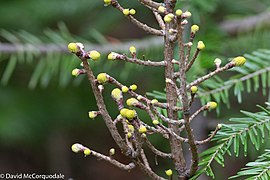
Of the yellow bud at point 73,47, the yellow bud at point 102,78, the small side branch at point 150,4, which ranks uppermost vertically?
the small side branch at point 150,4

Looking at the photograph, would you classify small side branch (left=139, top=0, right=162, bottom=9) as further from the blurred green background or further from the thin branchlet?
the blurred green background

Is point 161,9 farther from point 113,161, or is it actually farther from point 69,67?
point 69,67

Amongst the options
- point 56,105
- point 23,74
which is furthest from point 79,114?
point 23,74

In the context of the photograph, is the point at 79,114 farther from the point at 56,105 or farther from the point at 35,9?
the point at 35,9

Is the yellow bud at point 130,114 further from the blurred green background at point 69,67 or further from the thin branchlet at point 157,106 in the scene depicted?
the blurred green background at point 69,67

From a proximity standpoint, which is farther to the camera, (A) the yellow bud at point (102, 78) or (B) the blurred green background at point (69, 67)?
(B) the blurred green background at point (69, 67)

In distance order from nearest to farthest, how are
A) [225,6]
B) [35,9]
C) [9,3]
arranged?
[225,6] → [35,9] → [9,3]

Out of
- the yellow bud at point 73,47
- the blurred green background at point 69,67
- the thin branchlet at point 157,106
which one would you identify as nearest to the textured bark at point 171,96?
the thin branchlet at point 157,106

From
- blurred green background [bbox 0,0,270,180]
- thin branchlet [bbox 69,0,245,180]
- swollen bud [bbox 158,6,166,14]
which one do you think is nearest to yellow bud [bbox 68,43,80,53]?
thin branchlet [bbox 69,0,245,180]
